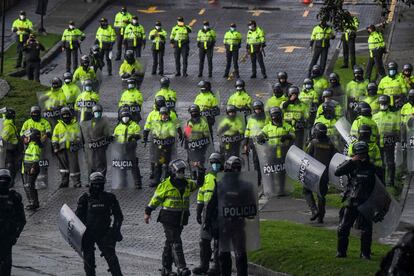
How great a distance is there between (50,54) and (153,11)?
698cm

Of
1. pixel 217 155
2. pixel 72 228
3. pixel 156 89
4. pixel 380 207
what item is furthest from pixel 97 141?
pixel 156 89

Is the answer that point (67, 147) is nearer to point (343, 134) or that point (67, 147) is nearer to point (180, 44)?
point (343, 134)

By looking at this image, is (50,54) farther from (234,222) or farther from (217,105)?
(234,222)

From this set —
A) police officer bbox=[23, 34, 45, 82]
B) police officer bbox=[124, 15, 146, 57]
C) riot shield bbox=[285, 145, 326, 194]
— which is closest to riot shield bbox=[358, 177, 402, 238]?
riot shield bbox=[285, 145, 326, 194]

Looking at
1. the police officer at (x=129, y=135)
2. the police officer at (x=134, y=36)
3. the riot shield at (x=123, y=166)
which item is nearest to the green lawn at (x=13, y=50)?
the police officer at (x=134, y=36)

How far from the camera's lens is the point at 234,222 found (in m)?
21.7

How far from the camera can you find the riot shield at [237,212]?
21.5 m

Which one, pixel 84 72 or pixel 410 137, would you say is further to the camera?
pixel 84 72

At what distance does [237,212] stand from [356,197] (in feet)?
6.54

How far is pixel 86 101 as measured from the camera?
113ft

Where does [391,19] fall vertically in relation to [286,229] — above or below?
above

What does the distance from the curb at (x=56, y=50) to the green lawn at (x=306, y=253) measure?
18606mm

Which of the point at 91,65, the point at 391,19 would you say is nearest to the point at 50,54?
the point at 91,65

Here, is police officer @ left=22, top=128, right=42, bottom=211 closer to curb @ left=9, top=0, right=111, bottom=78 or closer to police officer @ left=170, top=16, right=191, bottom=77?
curb @ left=9, top=0, right=111, bottom=78
